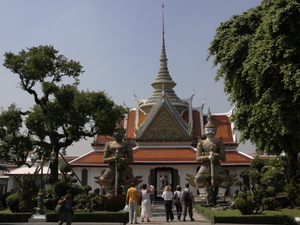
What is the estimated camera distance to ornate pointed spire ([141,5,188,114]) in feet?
82.1

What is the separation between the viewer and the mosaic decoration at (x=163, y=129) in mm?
22141

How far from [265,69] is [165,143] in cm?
1349

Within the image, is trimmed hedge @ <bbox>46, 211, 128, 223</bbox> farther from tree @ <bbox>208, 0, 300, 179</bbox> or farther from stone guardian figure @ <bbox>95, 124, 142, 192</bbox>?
tree @ <bbox>208, 0, 300, 179</bbox>

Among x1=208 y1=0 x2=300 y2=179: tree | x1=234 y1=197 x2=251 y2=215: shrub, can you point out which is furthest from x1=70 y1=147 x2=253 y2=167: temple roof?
x1=234 y1=197 x2=251 y2=215: shrub

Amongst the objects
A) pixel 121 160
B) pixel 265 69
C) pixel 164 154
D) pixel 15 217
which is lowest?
pixel 15 217

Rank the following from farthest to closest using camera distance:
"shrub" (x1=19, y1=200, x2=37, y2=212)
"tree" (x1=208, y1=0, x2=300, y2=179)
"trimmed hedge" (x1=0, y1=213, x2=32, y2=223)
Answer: "shrub" (x1=19, y1=200, x2=37, y2=212) → "trimmed hedge" (x1=0, y1=213, x2=32, y2=223) → "tree" (x1=208, y1=0, x2=300, y2=179)

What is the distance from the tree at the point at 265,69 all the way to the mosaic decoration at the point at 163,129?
10206mm

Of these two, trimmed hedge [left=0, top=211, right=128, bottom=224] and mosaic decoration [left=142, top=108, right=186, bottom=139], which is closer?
trimmed hedge [left=0, top=211, right=128, bottom=224]

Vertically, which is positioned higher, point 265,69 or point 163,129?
point 163,129

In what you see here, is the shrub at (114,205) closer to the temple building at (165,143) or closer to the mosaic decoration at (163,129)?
the temple building at (165,143)

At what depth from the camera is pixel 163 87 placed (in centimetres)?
2425

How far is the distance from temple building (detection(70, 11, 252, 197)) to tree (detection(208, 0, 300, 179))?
8.81 metres

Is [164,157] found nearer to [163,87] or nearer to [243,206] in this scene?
[163,87]

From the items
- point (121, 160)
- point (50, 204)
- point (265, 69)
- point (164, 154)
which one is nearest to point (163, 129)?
point (164, 154)
